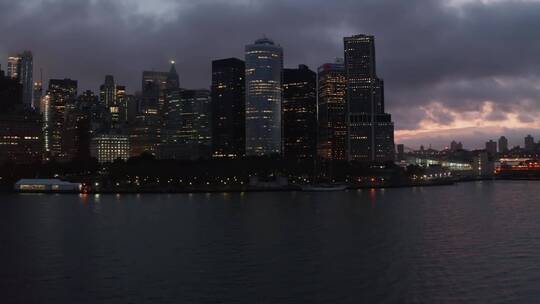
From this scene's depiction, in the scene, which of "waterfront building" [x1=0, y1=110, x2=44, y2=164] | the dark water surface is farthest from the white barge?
the dark water surface

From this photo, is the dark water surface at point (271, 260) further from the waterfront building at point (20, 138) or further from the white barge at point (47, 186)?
the waterfront building at point (20, 138)

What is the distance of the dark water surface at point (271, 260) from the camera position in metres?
25.7

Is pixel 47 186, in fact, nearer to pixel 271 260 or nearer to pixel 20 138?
pixel 20 138

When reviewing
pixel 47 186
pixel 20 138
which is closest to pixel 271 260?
pixel 47 186

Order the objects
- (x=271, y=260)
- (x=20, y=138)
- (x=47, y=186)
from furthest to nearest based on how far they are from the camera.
A: (x=20, y=138) → (x=47, y=186) → (x=271, y=260)

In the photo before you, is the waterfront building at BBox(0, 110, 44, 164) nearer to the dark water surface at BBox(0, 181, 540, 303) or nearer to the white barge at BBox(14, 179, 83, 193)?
the white barge at BBox(14, 179, 83, 193)

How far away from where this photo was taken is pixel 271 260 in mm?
33250

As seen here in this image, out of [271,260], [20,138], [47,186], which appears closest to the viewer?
[271,260]

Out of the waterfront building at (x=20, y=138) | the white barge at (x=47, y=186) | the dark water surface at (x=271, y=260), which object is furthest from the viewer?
the waterfront building at (x=20, y=138)

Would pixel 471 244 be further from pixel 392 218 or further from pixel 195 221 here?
pixel 195 221

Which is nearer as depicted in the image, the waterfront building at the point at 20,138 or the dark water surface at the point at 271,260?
the dark water surface at the point at 271,260

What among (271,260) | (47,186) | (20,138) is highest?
(20,138)

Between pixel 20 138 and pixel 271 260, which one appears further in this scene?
pixel 20 138

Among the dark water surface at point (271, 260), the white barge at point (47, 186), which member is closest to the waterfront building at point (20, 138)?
the white barge at point (47, 186)
